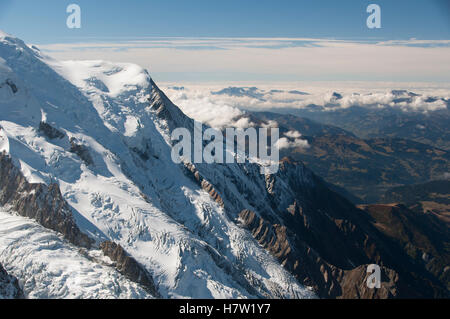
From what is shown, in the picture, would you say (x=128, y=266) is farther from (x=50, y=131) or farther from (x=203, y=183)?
(x=203, y=183)

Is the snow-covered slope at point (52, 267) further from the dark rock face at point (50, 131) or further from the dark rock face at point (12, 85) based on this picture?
the dark rock face at point (12, 85)

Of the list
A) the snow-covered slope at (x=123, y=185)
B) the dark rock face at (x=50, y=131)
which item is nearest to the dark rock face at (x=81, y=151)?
the snow-covered slope at (x=123, y=185)

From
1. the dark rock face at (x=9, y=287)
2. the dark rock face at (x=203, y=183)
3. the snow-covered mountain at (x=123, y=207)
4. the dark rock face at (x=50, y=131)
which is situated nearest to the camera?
the dark rock face at (x=9, y=287)

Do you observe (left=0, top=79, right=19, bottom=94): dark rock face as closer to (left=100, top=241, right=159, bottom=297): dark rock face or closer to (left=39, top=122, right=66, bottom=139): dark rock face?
(left=39, top=122, right=66, bottom=139): dark rock face

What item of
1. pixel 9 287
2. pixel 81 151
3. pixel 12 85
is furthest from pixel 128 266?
pixel 12 85

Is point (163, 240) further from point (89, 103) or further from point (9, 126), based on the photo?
point (89, 103)
